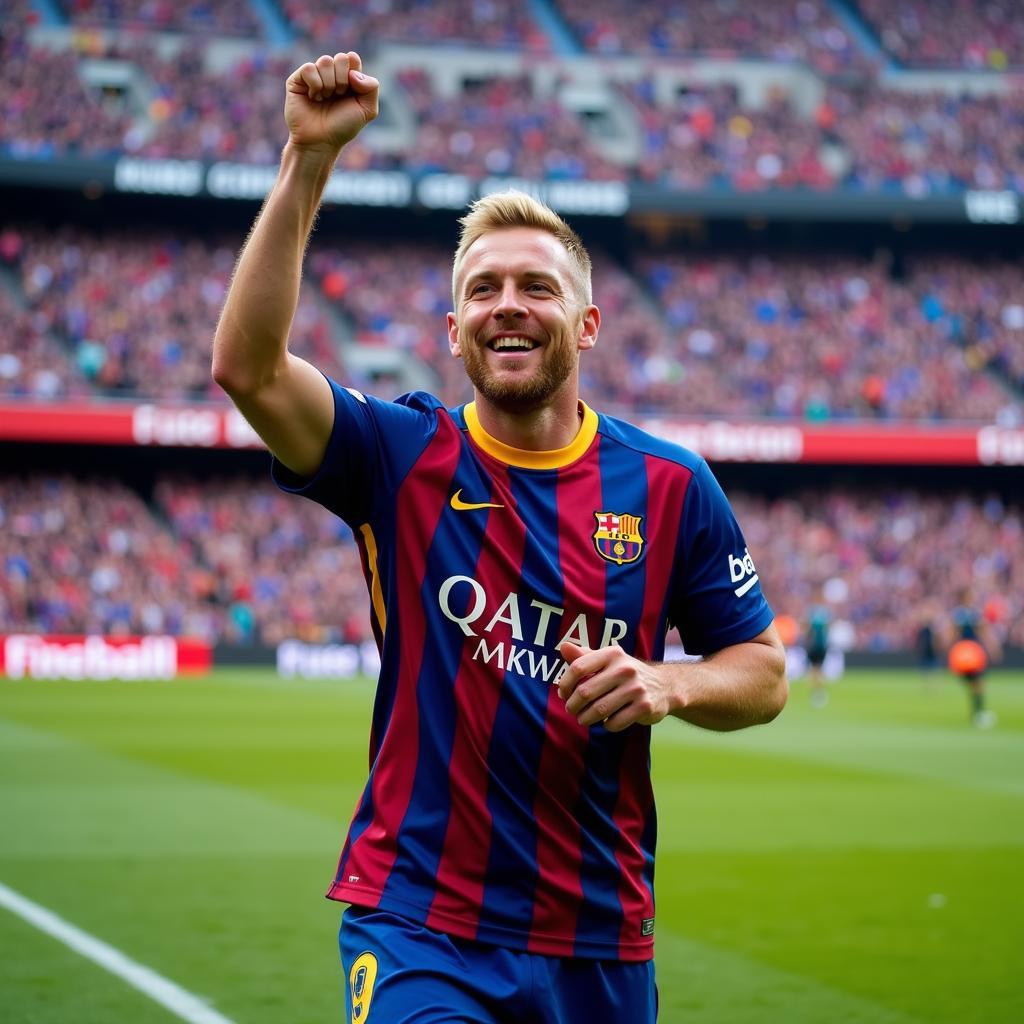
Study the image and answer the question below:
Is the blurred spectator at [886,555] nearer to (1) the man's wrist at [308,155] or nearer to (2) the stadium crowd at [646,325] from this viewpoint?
(2) the stadium crowd at [646,325]

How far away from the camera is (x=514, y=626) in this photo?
11.5 ft

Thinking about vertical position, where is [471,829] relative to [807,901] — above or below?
above

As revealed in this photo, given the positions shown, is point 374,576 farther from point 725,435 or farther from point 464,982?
point 725,435

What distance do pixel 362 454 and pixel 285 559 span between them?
Result: 34.8 metres

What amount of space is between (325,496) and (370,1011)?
1050mm

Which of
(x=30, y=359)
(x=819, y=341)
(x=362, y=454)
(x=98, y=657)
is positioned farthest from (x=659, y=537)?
(x=819, y=341)

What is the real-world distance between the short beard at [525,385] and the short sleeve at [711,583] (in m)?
0.45

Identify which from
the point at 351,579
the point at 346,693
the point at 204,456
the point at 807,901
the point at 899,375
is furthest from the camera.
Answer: the point at 899,375

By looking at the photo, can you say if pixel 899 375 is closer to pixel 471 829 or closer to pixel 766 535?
pixel 766 535

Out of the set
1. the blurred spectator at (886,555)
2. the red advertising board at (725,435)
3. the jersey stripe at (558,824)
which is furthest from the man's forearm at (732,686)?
the blurred spectator at (886,555)

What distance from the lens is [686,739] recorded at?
21.6 metres

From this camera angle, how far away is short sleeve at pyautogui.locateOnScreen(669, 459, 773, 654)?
12.3ft

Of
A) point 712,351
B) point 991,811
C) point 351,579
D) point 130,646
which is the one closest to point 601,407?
point 712,351

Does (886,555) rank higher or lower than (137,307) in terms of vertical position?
lower
